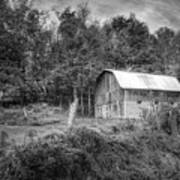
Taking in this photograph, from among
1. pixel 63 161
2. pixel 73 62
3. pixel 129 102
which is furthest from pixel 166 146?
pixel 73 62

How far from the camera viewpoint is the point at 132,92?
19.5 m

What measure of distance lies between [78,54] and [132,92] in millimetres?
14300

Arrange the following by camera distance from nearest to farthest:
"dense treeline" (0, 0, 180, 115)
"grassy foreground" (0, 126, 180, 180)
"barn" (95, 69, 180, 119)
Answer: "grassy foreground" (0, 126, 180, 180) → "barn" (95, 69, 180, 119) → "dense treeline" (0, 0, 180, 115)

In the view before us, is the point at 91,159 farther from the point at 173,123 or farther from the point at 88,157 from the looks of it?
the point at 173,123

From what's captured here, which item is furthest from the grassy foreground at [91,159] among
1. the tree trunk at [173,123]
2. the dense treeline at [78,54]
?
the dense treeline at [78,54]

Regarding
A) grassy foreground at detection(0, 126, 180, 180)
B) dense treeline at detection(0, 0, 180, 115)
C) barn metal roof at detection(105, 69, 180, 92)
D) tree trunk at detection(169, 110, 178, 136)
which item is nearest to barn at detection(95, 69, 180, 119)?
barn metal roof at detection(105, 69, 180, 92)

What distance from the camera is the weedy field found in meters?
3.87

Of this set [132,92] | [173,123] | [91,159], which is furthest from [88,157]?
[132,92]

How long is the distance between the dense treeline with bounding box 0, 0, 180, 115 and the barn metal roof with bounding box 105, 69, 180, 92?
7.91 meters

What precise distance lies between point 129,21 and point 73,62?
18.9 metres

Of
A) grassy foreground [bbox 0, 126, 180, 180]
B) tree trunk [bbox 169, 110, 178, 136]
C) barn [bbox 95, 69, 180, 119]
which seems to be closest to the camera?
grassy foreground [bbox 0, 126, 180, 180]

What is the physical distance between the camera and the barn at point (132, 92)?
19281 millimetres

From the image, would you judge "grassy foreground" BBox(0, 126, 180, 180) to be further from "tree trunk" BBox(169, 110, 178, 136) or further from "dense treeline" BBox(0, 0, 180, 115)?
"dense treeline" BBox(0, 0, 180, 115)

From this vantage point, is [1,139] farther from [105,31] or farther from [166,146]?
[105,31]
